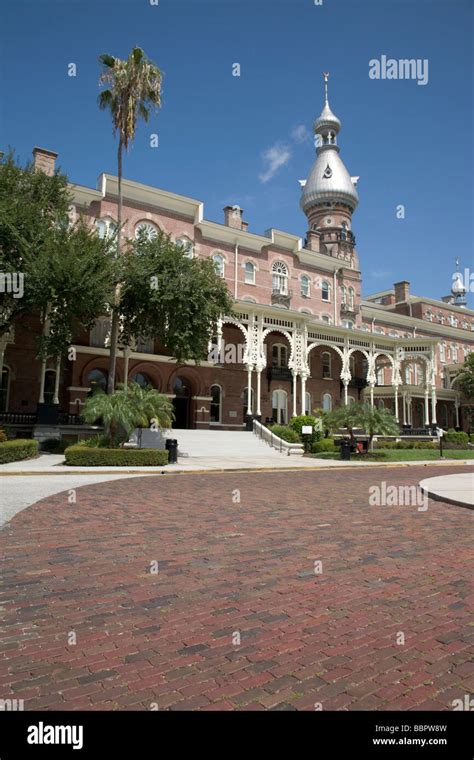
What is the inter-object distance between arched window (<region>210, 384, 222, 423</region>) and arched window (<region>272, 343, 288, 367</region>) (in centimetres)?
628

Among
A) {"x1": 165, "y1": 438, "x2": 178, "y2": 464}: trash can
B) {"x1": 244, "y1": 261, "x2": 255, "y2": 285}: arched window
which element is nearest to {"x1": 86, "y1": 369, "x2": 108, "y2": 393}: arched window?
{"x1": 165, "y1": 438, "x2": 178, "y2": 464}: trash can

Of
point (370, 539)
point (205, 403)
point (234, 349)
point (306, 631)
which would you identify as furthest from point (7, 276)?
point (306, 631)

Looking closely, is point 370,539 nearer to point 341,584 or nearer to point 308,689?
point 341,584

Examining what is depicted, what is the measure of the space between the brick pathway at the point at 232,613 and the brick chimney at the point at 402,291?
189 ft

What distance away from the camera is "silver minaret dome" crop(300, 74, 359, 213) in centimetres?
5888

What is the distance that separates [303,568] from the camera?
18.3 ft

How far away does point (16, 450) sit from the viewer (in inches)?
733

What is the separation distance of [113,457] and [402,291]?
5191 centimetres

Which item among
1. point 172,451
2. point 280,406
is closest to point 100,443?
point 172,451

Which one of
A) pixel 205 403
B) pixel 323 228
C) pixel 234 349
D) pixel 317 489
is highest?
pixel 323 228

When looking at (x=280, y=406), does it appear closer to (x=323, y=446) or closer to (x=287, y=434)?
(x=287, y=434)

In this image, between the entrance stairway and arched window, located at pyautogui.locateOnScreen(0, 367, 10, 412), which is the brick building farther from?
the entrance stairway

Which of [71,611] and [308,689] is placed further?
[71,611]
